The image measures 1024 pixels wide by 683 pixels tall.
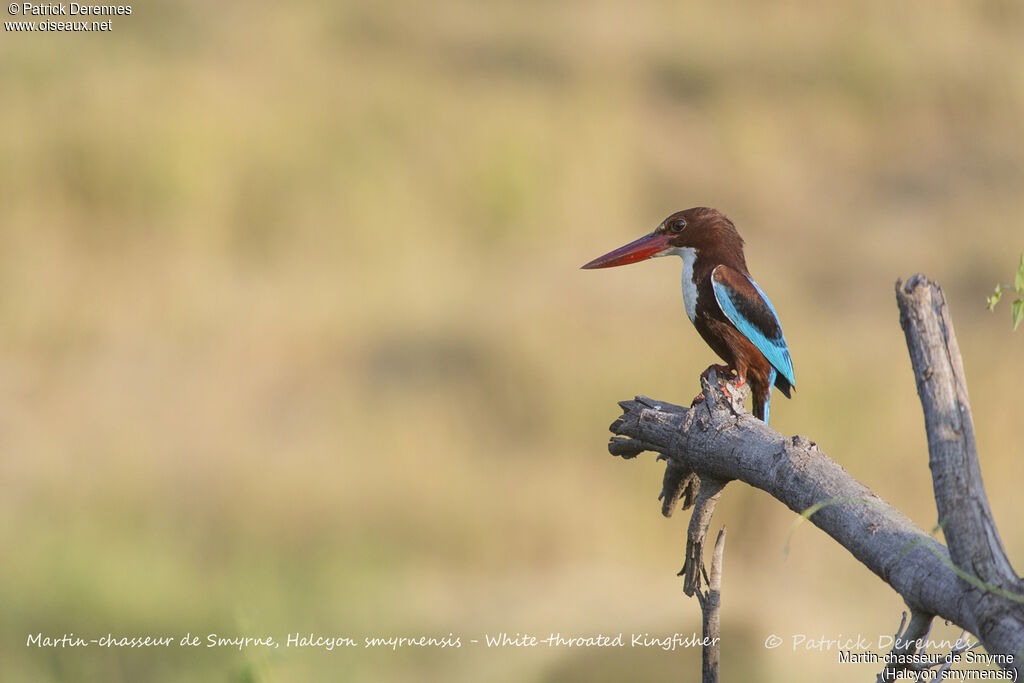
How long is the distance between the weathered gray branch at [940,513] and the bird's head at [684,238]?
0.64 meters

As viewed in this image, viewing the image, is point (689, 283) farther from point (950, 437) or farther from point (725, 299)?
point (950, 437)

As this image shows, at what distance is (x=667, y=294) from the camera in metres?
4.94

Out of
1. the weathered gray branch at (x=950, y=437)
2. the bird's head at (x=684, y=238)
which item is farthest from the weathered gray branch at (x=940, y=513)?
the bird's head at (x=684, y=238)

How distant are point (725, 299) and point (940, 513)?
2.48 ft

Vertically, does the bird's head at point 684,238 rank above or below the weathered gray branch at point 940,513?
above

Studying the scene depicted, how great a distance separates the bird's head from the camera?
164 centimetres

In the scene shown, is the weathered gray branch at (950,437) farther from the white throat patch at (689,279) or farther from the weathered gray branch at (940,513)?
the white throat patch at (689,279)

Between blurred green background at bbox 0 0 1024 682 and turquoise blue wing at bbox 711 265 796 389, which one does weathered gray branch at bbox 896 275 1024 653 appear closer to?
turquoise blue wing at bbox 711 265 796 389

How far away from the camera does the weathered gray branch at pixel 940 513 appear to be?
2.60 feet

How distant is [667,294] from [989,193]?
6.44 feet

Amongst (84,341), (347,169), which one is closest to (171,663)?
(84,341)

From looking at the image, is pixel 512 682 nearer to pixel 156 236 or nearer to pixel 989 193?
pixel 156 236

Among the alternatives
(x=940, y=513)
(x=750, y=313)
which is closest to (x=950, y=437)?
(x=940, y=513)

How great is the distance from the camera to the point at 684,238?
1658 mm
